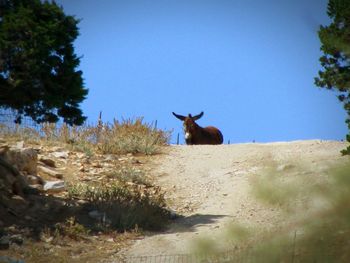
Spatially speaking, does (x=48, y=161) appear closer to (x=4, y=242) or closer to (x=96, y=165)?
(x=96, y=165)

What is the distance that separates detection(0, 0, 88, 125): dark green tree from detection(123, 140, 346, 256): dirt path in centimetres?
300

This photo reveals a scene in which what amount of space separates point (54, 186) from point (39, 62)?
254 centimetres

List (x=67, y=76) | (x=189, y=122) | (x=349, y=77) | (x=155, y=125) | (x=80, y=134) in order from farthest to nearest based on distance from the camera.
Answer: (x=189, y=122) → (x=155, y=125) → (x=80, y=134) → (x=349, y=77) → (x=67, y=76)

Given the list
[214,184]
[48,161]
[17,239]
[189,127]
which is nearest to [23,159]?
[48,161]

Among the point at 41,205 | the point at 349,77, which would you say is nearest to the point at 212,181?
the point at 349,77

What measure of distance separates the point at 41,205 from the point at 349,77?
6873mm

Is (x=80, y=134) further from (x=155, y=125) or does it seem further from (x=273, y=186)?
(x=273, y=186)

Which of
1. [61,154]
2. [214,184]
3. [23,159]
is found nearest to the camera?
[23,159]

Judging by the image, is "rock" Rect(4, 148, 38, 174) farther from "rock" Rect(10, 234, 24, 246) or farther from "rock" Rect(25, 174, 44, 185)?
"rock" Rect(10, 234, 24, 246)

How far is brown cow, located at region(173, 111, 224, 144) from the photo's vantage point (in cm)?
2220

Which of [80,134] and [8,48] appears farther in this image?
[80,134]

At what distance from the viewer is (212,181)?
43.7ft

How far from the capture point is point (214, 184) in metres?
13.0

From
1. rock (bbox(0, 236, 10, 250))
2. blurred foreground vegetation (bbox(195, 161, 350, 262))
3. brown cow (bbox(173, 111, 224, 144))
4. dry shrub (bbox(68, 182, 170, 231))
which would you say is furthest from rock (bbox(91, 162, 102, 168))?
blurred foreground vegetation (bbox(195, 161, 350, 262))
